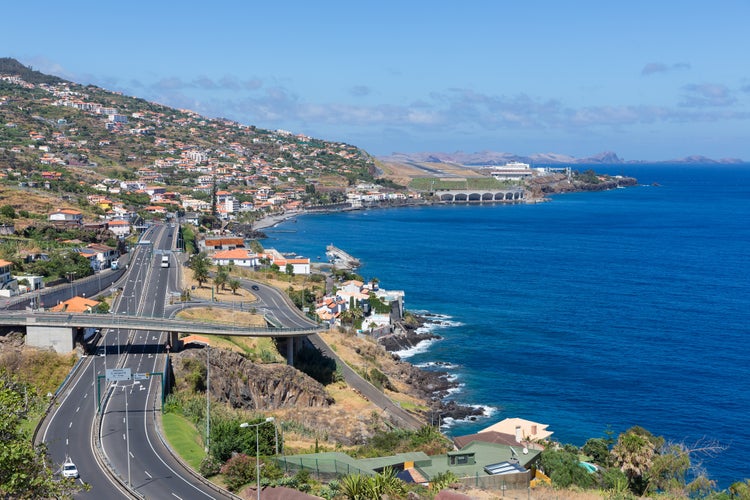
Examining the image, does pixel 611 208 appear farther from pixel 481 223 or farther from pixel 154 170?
pixel 154 170

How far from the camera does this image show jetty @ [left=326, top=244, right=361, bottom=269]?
100519mm

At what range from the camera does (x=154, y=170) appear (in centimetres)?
17688

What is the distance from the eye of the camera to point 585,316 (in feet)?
249

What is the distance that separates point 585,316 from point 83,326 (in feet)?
165

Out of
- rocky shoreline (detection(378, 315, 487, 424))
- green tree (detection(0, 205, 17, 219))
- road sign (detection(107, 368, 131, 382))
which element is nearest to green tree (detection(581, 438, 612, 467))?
rocky shoreline (detection(378, 315, 487, 424))

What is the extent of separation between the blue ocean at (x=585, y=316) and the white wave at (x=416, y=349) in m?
0.27

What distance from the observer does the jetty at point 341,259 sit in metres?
101

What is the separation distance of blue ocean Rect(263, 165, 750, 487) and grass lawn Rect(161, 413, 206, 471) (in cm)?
1942

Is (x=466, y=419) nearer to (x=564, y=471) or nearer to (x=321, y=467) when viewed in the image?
(x=564, y=471)

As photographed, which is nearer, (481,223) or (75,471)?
(75,471)

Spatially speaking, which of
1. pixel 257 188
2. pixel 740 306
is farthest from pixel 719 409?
pixel 257 188

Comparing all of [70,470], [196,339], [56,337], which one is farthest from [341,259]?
[70,470]

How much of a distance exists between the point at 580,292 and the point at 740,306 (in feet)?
54.4

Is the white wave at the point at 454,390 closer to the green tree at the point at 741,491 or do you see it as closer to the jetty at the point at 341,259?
the green tree at the point at 741,491
